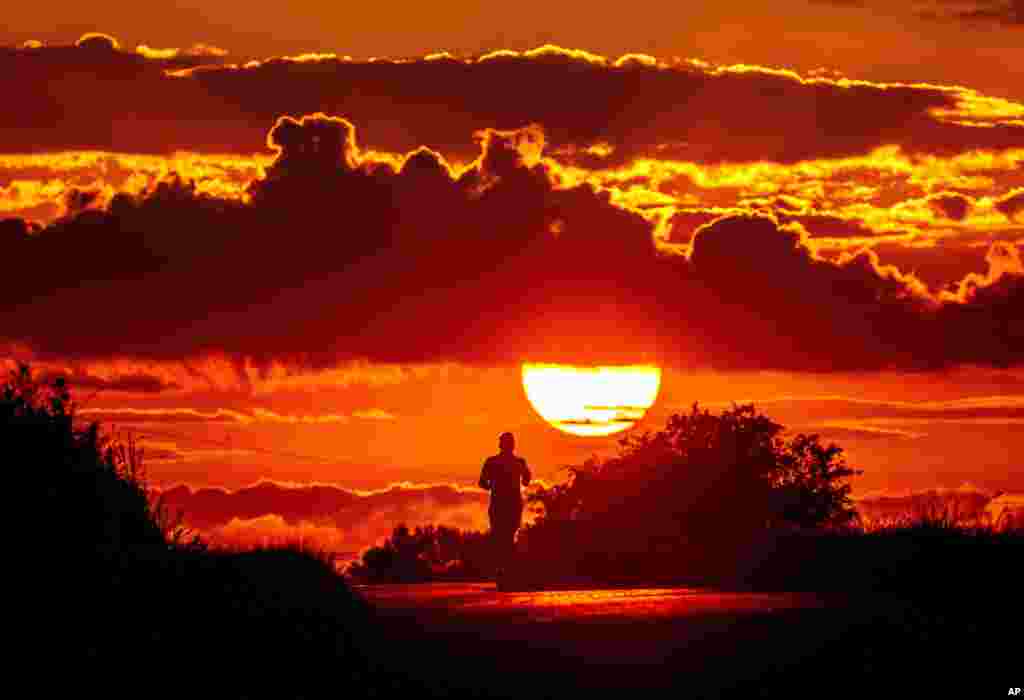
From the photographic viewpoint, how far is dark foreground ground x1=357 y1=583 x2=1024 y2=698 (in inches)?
771

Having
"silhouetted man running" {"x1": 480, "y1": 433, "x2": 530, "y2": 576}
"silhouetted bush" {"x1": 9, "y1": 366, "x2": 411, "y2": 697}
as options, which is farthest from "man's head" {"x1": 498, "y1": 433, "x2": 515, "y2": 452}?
"silhouetted bush" {"x1": 9, "y1": 366, "x2": 411, "y2": 697}

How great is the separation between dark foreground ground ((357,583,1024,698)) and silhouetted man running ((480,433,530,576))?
11.4ft

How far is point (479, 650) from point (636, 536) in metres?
21.6

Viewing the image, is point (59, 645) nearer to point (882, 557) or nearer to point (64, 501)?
point (64, 501)

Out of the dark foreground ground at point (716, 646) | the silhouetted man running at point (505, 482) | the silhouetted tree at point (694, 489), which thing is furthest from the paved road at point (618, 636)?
the silhouetted tree at point (694, 489)

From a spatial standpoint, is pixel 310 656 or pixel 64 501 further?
pixel 64 501

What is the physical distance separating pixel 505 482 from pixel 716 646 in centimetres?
1031

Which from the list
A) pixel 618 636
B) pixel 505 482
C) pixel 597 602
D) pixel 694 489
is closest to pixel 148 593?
pixel 618 636

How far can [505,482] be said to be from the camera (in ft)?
106

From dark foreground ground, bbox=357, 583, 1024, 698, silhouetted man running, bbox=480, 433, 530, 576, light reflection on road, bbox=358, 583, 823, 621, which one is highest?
silhouetted man running, bbox=480, 433, 530, 576

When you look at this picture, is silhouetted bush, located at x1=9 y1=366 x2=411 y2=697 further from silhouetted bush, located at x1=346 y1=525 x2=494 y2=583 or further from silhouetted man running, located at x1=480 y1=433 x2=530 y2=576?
silhouetted bush, located at x1=346 y1=525 x2=494 y2=583

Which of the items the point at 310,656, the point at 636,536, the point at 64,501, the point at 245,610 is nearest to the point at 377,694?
the point at 310,656

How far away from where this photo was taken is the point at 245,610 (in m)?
20.7

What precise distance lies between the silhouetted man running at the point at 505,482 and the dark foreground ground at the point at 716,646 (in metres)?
3.48
